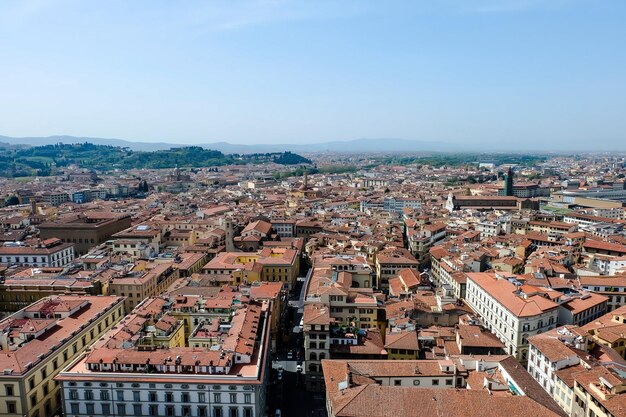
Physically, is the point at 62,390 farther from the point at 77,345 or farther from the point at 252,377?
the point at 252,377

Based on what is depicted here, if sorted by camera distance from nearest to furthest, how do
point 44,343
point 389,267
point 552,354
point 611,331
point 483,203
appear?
1. point 552,354
2. point 44,343
3. point 611,331
4. point 389,267
5. point 483,203

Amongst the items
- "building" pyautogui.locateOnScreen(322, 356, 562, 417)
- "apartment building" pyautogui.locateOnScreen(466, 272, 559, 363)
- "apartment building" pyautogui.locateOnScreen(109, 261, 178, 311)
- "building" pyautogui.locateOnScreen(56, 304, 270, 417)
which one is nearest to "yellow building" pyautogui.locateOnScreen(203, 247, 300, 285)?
"apartment building" pyautogui.locateOnScreen(109, 261, 178, 311)

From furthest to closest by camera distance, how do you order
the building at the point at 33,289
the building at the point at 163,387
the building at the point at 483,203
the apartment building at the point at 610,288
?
1. the building at the point at 483,203
2. the apartment building at the point at 610,288
3. the building at the point at 33,289
4. the building at the point at 163,387

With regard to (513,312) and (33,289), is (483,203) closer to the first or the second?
(513,312)

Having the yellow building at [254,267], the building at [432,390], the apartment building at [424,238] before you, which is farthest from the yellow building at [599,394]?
the apartment building at [424,238]

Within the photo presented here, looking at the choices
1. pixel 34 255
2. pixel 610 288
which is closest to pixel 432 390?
Result: pixel 610 288

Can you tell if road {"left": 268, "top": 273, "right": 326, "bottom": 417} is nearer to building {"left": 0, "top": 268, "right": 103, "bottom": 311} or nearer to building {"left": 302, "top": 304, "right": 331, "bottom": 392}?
building {"left": 302, "top": 304, "right": 331, "bottom": 392}

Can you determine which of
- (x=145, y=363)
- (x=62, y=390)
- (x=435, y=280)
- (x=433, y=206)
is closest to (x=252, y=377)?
(x=145, y=363)

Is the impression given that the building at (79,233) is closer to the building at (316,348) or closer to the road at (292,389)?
the road at (292,389)

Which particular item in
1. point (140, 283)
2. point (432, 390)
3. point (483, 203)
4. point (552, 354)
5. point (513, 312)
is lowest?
point (552, 354)
